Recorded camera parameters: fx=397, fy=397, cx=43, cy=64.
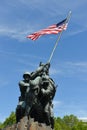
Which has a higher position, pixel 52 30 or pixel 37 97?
pixel 52 30

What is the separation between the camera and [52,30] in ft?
77.4

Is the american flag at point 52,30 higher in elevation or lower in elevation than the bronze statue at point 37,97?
higher

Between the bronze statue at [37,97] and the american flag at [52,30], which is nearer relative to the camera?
the bronze statue at [37,97]

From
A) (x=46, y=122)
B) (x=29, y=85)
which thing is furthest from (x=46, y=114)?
(x=29, y=85)

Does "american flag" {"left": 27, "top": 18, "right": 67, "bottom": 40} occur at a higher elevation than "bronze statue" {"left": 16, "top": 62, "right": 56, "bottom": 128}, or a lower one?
higher

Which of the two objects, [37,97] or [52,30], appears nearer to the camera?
[37,97]

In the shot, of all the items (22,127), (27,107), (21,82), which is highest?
(21,82)

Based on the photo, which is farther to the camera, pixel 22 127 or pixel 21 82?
pixel 21 82

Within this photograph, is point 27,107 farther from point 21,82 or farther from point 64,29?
point 64,29

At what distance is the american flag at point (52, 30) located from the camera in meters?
23.0

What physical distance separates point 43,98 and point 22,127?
2.49 meters

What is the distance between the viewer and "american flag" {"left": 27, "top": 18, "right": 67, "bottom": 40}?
75.6 ft

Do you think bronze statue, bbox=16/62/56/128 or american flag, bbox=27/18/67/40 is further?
american flag, bbox=27/18/67/40

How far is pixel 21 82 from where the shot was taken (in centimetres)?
1905
